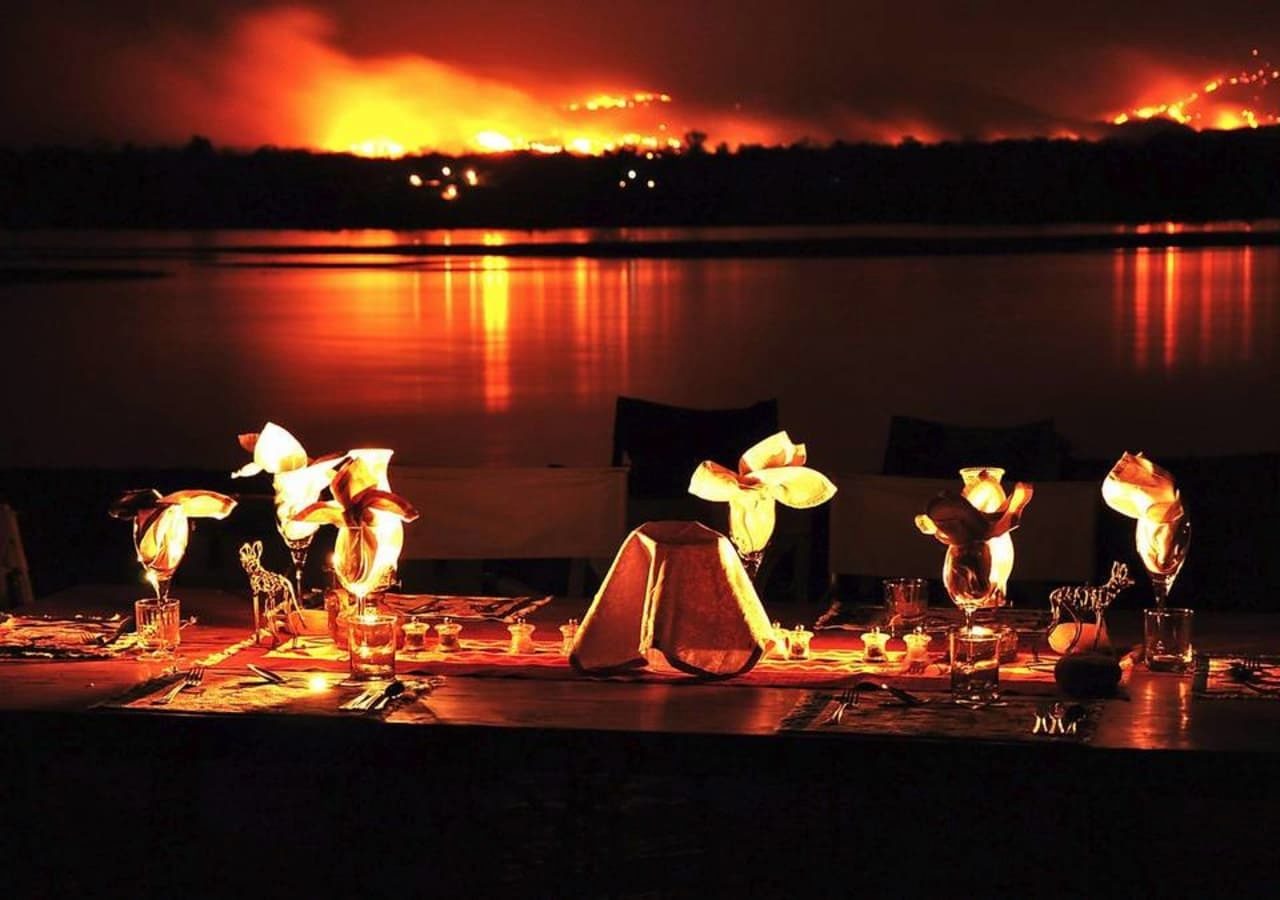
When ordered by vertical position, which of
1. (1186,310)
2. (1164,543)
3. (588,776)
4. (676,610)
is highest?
(1186,310)

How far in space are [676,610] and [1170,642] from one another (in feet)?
2.90

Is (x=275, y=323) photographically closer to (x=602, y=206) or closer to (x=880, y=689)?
(x=880, y=689)

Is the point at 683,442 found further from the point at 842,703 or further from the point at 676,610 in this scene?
the point at 842,703

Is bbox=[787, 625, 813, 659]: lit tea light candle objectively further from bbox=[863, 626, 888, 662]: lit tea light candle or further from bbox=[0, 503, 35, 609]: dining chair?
bbox=[0, 503, 35, 609]: dining chair

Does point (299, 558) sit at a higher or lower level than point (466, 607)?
higher

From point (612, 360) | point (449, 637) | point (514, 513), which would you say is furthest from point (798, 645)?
point (612, 360)

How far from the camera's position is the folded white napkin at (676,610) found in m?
3.74

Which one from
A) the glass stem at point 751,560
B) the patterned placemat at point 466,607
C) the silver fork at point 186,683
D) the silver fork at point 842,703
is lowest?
the silver fork at point 842,703

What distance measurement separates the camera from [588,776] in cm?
364

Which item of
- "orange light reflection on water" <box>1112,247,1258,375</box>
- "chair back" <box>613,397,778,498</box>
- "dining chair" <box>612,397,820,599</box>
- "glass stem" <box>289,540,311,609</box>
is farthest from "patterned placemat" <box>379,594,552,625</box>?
"orange light reflection on water" <box>1112,247,1258,375</box>

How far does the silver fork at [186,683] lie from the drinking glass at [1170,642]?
1691mm

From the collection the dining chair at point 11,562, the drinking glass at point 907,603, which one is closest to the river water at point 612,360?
the dining chair at point 11,562

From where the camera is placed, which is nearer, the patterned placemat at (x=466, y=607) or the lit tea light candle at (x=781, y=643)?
the lit tea light candle at (x=781, y=643)

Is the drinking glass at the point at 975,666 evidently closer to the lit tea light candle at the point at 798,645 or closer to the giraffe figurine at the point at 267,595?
the lit tea light candle at the point at 798,645
